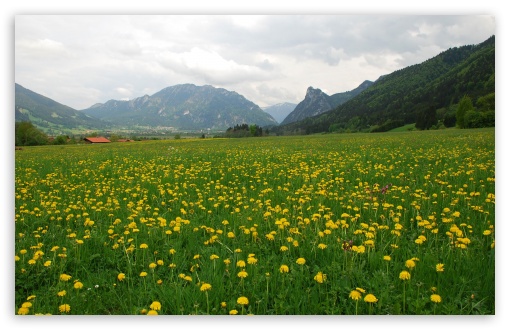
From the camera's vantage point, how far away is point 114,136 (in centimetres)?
1075

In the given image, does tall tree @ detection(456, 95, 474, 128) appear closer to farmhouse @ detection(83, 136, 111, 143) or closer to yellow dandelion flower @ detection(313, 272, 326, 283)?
yellow dandelion flower @ detection(313, 272, 326, 283)

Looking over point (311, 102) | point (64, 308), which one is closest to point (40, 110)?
point (64, 308)

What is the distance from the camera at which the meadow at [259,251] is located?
8.32 feet

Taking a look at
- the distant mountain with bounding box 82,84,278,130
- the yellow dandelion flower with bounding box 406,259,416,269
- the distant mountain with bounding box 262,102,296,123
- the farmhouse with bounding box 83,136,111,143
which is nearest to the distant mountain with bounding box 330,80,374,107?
the distant mountain with bounding box 262,102,296,123

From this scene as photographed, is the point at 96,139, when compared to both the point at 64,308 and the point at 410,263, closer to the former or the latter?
the point at 64,308

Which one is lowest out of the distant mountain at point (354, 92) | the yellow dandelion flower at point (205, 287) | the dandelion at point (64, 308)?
the dandelion at point (64, 308)

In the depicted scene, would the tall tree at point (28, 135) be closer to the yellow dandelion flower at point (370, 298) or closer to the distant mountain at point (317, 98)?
the distant mountain at point (317, 98)

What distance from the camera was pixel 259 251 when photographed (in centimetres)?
315

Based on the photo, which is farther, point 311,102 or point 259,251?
point 311,102

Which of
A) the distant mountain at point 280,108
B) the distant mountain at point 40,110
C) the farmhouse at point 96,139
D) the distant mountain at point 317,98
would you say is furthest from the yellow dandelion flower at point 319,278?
the farmhouse at point 96,139

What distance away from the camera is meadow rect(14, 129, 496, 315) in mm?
2537

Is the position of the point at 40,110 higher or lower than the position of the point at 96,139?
higher

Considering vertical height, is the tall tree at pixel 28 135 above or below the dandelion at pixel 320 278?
above

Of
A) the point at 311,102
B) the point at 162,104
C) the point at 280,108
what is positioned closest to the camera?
the point at 280,108
